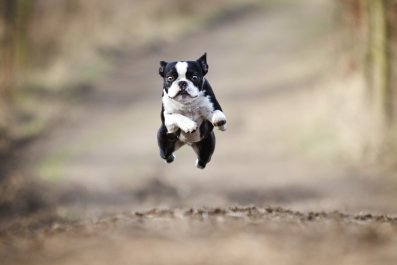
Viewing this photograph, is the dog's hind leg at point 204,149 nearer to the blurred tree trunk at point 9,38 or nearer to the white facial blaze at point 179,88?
the white facial blaze at point 179,88

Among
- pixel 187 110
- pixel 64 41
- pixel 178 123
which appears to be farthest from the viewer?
pixel 64 41

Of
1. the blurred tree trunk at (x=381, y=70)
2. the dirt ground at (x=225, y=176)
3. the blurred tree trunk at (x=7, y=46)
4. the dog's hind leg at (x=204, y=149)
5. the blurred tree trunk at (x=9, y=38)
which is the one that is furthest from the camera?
the blurred tree trunk at (x=7, y=46)

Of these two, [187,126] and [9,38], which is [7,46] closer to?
[9,38]

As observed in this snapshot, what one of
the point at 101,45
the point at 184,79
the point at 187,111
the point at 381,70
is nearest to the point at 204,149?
the point at 187,111

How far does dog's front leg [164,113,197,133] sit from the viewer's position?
6.19 meters

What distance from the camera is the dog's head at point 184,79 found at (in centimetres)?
620

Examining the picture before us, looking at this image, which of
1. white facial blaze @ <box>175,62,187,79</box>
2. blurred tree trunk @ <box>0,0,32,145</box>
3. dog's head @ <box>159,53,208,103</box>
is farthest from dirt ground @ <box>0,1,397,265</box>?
blurred tree trunk @ <box>0,0,32,145</box>

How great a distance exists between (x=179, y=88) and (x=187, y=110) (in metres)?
0.30

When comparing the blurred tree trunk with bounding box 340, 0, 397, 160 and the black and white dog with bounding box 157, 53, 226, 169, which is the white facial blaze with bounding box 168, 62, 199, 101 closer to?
the black and white dog with bounding box 157, 53, 226, 169

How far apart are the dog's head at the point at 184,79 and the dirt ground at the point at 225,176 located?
1447 millimetres

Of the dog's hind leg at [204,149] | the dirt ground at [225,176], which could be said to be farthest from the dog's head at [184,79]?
the dirt ground at [225,176]

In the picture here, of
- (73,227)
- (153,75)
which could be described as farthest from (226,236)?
(153,75)

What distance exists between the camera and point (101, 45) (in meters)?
31.0

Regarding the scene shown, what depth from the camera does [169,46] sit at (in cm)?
3094
